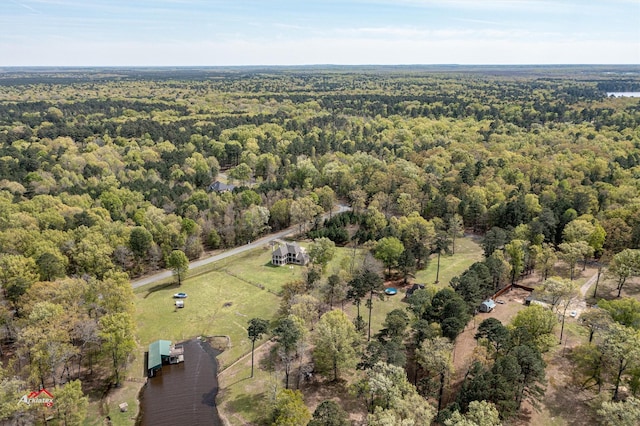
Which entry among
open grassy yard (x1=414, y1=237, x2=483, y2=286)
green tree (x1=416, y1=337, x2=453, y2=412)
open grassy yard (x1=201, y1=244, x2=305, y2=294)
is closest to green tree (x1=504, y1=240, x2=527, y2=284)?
open grassy yard (x1=414, y1=237, x2=483, y2=286)

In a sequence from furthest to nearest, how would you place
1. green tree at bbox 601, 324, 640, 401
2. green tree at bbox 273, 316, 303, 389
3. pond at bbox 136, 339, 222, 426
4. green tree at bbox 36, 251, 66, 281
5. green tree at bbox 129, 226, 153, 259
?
green tree at bbox 129, 226, 153, 259 < green tree at bbox 36, 251, 66, 281 < green tree at bbox 273, 316, 303, 389 < pond at bbox 136, 339, 222, 426 < green tree at bbox 601, 324, 640, 401

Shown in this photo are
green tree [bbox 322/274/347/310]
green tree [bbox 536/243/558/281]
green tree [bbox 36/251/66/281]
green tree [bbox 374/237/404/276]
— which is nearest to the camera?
green tree [bbox 322/274/347/310]

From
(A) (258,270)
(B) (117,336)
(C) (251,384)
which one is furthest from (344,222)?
(B) (117,336)

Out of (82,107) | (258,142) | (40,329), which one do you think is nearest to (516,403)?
(40,329)

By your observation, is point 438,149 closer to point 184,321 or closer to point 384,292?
point 384,292

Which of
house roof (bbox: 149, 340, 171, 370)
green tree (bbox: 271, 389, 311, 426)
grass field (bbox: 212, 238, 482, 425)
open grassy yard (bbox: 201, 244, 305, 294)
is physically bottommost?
grass field (bbox: 212, 238, 482, 425)

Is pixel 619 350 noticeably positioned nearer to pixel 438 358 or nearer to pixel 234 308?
pixel 438 358

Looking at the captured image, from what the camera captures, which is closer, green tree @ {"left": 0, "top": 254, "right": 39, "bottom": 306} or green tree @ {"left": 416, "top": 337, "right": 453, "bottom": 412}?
green tree @ {"left": 416, "top": 337, "right": 453, "bottom": 412}

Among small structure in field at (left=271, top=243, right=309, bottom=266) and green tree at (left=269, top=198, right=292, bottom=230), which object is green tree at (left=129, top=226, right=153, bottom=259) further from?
green tree at (left=269, top=198, right=292, bottom=230)
